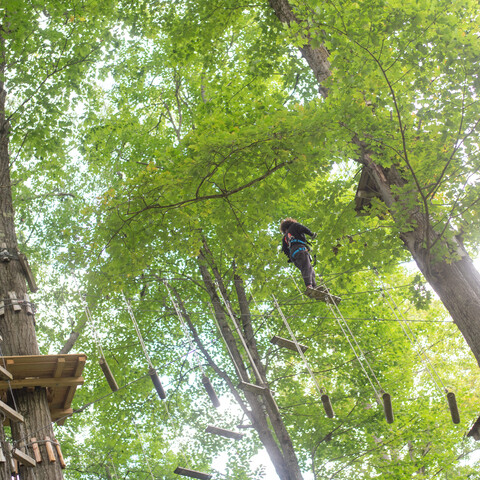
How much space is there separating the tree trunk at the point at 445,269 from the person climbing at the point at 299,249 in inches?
77.6

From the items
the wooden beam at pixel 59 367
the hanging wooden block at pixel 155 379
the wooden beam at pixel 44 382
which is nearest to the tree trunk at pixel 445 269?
the hanging wooden block at pixel 155 379

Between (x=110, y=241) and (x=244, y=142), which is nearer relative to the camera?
(x=244, y=142)

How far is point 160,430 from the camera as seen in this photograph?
11094mm

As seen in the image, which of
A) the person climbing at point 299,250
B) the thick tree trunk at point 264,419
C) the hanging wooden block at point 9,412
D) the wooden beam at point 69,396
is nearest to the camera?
the hanging wooden block at point 9,412

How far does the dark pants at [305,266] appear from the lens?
7266 millimetres

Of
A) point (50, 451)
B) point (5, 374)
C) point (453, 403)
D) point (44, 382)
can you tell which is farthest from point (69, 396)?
point (453, 403)

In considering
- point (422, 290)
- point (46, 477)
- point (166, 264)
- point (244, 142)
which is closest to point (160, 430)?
point (166, 264)

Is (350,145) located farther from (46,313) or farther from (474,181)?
(46,313)

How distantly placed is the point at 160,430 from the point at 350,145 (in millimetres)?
8632

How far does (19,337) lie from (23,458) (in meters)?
1.44

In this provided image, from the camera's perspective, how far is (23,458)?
453cm

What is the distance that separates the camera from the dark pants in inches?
286

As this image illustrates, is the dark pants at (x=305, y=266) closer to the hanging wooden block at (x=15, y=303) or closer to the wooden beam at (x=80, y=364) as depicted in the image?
the wooden beam at (x=80, y=364)

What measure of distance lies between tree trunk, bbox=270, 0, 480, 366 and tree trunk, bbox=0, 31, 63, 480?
425cm
